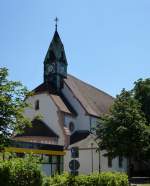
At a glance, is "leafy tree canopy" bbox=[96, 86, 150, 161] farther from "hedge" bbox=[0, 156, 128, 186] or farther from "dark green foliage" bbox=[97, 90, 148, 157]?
"hedge" bbox=[0, 156, 128, 186]

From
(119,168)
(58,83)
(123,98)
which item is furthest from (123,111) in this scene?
(58,83)

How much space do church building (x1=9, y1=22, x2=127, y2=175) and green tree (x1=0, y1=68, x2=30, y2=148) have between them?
31193 mm

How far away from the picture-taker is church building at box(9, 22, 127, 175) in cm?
5616

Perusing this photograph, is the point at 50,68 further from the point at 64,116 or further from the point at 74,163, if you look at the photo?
the point at 74,163

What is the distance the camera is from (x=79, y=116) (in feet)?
208

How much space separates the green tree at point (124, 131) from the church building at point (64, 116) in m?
7.69

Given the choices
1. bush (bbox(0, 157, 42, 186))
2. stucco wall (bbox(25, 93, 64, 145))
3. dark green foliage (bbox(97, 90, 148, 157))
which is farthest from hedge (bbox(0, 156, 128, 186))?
stucco wall (bbox(25, 93, 64, 145))

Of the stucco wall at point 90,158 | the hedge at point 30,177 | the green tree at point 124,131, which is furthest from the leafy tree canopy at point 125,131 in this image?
the hedge at point 30,177

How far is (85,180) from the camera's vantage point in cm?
2062

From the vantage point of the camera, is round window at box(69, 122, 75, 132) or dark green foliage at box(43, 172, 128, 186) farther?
round window at box(69, 122, 75, 132)

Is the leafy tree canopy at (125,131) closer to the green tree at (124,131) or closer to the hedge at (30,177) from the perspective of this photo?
the green tree at (124,131)

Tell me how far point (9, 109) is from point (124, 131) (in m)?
25.8

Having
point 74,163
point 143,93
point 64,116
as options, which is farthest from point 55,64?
point 74,163

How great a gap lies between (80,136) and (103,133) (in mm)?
15699
